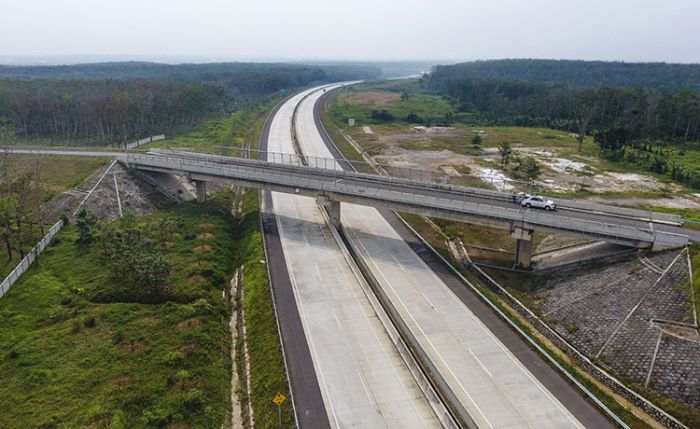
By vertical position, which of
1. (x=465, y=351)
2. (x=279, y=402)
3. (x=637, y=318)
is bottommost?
(x=465, y=351)

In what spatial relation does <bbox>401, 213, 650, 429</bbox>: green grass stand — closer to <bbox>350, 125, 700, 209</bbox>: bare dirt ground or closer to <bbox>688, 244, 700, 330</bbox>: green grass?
<bbox>688, 244, 700, 330</bbox>: green grass

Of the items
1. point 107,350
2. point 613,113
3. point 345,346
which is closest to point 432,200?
point 345,346

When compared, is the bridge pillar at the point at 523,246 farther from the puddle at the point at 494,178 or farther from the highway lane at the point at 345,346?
the puddle at the point at 494,178

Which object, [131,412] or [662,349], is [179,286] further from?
[662,349]

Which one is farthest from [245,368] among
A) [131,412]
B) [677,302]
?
[677,302]

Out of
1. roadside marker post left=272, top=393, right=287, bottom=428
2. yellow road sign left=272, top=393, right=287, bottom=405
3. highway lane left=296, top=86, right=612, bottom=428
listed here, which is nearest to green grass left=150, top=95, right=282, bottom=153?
highway lane left=296, top=86, right=612, bottom=428

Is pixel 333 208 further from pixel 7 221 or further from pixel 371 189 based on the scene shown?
pixel 7 221

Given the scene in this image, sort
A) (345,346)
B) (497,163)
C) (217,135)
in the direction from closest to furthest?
1. (345,346)
2. (497,163)
3. (217,135)
